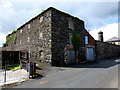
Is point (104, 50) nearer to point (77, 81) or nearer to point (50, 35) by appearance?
point (50, 35)

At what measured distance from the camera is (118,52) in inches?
1091

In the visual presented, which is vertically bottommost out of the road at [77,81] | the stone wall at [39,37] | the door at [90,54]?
the road at [77,81]

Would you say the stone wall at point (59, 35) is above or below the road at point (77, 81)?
above

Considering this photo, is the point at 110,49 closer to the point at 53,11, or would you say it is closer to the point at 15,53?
the point at 53,11

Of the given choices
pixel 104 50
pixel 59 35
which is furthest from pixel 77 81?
pixel 104 50

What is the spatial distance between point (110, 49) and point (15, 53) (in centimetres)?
2199

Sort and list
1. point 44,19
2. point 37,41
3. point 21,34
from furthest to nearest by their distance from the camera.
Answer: point 21,34, point 37,41, point 44,19

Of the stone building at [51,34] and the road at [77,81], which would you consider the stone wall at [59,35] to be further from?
the road at [77,81]

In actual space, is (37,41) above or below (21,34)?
below

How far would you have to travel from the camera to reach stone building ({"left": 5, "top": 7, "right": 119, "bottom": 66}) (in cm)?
1208

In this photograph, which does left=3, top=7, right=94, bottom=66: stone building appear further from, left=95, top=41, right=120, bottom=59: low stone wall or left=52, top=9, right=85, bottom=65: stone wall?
left=95, top=41, right=120, bottom=59: low stone wall

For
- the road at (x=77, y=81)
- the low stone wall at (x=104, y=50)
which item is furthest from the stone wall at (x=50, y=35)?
the low stone wall at (x=104, y=50)

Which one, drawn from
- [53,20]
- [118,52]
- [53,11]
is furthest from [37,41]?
[118,52]

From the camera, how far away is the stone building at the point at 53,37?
1208 centimetres
